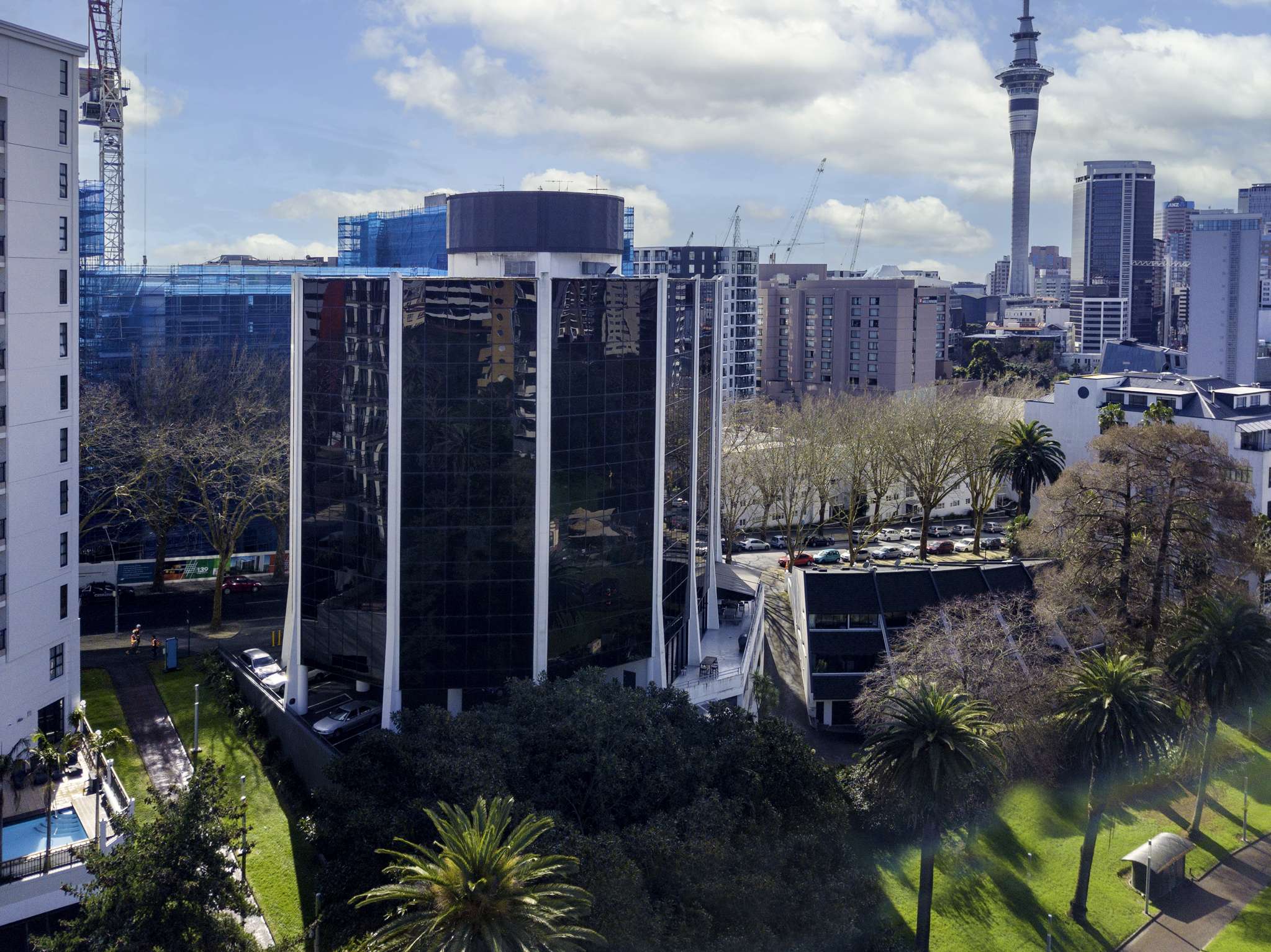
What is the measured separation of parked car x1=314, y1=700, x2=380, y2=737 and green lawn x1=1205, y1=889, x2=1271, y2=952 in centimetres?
3284

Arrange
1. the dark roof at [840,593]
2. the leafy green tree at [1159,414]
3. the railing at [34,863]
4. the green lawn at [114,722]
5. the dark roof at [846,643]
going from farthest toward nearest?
the leafy green tree at [1159,414]
the dark roof at [840,593]
the dark roof at [846,643]
the green lawn at [114,722]
the railing at [34,863]

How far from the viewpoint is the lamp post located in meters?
42.6

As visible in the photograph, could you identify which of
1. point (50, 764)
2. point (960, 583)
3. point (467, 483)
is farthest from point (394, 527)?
point (960, 583)

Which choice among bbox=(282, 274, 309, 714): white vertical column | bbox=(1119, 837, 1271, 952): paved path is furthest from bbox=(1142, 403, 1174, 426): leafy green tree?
bbox=(282, 274, 309, 714): white vertical column

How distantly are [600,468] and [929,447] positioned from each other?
4952cm

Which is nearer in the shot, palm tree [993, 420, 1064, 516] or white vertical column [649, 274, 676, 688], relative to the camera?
white vertical column [649, 274, 676, 688]

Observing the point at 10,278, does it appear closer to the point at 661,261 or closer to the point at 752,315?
the point at 752,315

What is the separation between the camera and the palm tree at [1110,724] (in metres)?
39.7

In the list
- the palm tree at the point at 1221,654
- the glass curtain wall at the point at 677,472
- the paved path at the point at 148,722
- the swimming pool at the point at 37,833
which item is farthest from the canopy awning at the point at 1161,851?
the swimming pool at the point at 37,833

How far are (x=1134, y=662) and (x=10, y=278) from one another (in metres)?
44.7

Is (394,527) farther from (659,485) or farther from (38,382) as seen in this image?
(38,382)

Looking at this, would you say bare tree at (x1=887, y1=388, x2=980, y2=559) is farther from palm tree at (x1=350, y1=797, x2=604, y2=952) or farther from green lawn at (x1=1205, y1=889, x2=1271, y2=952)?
palm tree at (x1=350, y1=797, x2=604, y2=952)

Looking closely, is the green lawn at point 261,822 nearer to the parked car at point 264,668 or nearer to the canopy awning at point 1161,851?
the parked car at point 264,668

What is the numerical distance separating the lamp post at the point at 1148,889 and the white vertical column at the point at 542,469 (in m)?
24.4
